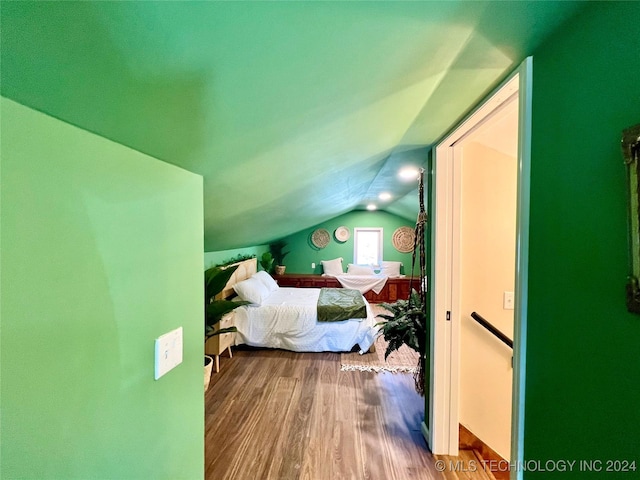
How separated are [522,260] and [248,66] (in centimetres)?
104

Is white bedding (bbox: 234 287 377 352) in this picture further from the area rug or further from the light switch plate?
the light switch plate

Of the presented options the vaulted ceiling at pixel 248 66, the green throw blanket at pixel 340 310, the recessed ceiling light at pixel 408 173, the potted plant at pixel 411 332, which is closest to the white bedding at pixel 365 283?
the green throw blanket at pixel 340 310

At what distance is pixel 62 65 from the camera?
447mm

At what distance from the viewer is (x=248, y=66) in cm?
68

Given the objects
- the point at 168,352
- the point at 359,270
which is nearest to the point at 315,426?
the point at 168,352

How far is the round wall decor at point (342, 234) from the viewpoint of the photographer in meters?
6.94

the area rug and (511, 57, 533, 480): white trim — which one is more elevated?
(511, 57, 533, 480): white trim

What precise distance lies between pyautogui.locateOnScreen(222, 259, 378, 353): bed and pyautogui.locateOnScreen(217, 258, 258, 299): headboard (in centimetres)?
17

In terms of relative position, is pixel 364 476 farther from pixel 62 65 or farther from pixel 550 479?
pixel 62 65

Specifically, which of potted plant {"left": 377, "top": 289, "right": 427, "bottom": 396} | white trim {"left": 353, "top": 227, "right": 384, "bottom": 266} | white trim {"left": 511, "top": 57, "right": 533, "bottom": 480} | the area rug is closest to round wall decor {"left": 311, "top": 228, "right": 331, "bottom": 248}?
white trim {"left": 353, "top": 227, "right": 384, "bottom": 266}

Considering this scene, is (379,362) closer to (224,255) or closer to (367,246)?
(224,255)

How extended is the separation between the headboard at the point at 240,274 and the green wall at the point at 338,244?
173cm

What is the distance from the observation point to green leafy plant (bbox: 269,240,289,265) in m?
6.77

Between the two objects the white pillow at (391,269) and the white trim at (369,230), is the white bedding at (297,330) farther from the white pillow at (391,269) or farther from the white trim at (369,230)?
the white trim at (369,230)
